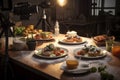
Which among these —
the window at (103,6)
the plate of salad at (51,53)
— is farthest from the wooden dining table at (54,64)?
the window at (103,6)

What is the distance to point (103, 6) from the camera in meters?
6.63

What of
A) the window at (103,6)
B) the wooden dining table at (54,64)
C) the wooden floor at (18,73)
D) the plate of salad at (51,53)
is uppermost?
the window at (103,6)

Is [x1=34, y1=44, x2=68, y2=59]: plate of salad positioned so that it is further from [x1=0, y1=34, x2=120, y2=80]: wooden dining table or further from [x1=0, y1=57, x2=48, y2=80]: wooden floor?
[x1=0, y1=57, x2=48, y2=80]: wooden floor

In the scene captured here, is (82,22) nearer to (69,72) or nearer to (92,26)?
(92,26)

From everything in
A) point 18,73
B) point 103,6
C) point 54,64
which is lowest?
point 18,73

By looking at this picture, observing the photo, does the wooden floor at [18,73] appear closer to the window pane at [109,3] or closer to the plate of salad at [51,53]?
the plate of salad at [51,53]

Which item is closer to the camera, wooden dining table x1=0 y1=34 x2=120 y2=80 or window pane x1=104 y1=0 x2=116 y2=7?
wooden dining table x1=0 y1=34 x2=120 y2=80

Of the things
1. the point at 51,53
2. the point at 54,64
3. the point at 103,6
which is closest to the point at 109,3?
the point at 103,6

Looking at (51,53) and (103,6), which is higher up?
(103,6)

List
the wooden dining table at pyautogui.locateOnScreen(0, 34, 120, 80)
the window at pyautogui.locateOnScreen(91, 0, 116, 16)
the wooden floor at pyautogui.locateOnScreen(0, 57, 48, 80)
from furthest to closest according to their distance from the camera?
the window at pyautogui.locateOnScreen(91, 0, 116, 16), the wooden floor at pyautogui.locateOnScreen(0, 57, 48, 80), the wooden dining table at pyautogui.locateOnScreen(0, 34, 120, 80)

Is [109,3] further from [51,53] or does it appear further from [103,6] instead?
[51,53]

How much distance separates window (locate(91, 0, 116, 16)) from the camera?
6.60 metres

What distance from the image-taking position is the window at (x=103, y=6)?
6602 millimetres

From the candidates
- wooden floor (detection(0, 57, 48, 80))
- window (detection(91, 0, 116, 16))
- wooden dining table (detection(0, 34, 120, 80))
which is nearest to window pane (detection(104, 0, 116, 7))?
window (detection(91, 0, 116, 16))
